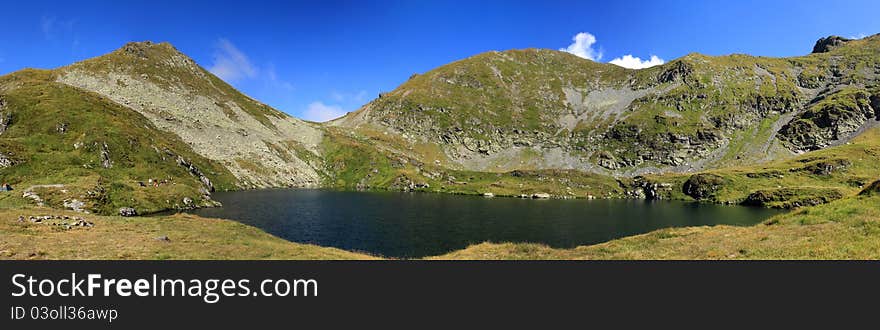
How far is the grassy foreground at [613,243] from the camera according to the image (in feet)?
73.6

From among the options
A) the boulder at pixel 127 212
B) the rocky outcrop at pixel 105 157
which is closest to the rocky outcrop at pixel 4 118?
the rocky outcrop at pixel 105 157

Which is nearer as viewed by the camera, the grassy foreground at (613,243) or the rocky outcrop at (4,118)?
the grassy foreground at (613,243)

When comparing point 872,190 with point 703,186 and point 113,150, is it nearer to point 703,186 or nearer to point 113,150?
point 113,150

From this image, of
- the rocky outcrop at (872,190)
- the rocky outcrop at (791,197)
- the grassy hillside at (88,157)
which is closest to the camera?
the rocky outcrop at (872,190)

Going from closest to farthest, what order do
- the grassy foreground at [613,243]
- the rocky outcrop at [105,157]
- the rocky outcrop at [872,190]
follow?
the grassy foreground at [613,243], the rocky outcrop at [872,190], the rocky outcrop at [105,157]

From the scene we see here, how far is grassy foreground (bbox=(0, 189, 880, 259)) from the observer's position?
2244 cm

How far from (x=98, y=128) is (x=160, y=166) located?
62.3 ft

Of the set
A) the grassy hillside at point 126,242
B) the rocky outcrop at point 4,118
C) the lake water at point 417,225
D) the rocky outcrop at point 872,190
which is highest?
the rocky outcrop at point 4,118

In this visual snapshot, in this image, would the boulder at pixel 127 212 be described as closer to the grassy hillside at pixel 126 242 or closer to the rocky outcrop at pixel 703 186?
the grassy hillside at pixel 126 242

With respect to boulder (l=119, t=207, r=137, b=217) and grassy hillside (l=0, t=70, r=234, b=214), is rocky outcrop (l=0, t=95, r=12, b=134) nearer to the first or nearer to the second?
grassy hillside (l=0, t=70, r=234, b=214)

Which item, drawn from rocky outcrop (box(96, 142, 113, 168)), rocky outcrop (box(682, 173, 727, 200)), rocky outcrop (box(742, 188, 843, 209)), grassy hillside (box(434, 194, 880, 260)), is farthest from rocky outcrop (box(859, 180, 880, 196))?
rocky outcrop (box(682, 173, 727, 200))

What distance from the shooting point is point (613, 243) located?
36906 millimetres
